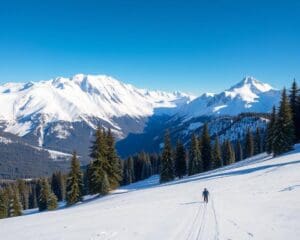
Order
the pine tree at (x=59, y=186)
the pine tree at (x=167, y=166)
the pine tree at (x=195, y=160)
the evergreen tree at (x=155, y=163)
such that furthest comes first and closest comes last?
the evergreen tree at (x=155, y=163) < the pine tree at (x=59, y=186) < the pine tree at (x=195, y=160) < the pine tree at (x=167, y=166)

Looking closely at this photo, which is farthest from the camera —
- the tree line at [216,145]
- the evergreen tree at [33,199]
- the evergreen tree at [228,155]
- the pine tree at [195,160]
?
the evergreen tree at [33,199]

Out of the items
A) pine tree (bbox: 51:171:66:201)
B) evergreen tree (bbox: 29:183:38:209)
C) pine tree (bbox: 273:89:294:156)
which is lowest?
evergreen tree (bbox: 29:183:38:209)

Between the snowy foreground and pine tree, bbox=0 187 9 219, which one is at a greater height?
the snowy foreground

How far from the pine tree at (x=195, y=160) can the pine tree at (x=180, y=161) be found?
2099 mm

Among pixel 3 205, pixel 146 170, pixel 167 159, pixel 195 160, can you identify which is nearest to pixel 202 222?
pixel 167 159

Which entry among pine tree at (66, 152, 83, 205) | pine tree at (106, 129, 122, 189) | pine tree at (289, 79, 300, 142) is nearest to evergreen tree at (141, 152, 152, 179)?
pine tree at (289, 79, 300, 142)

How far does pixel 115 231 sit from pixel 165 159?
52458mm

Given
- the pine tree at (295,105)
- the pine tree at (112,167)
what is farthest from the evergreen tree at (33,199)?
the pine tree at (295,105)

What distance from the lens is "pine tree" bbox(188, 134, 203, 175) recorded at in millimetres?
76750

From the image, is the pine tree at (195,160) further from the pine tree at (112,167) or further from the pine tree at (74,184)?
the pine tree at (74,184)

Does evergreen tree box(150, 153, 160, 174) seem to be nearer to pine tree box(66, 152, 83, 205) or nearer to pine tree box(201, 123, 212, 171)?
pine tree box(201, 123, 212, 171)

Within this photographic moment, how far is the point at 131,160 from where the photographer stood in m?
122

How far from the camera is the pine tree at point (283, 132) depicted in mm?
60625

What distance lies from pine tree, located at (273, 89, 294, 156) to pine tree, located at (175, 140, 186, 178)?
71.6 ft
